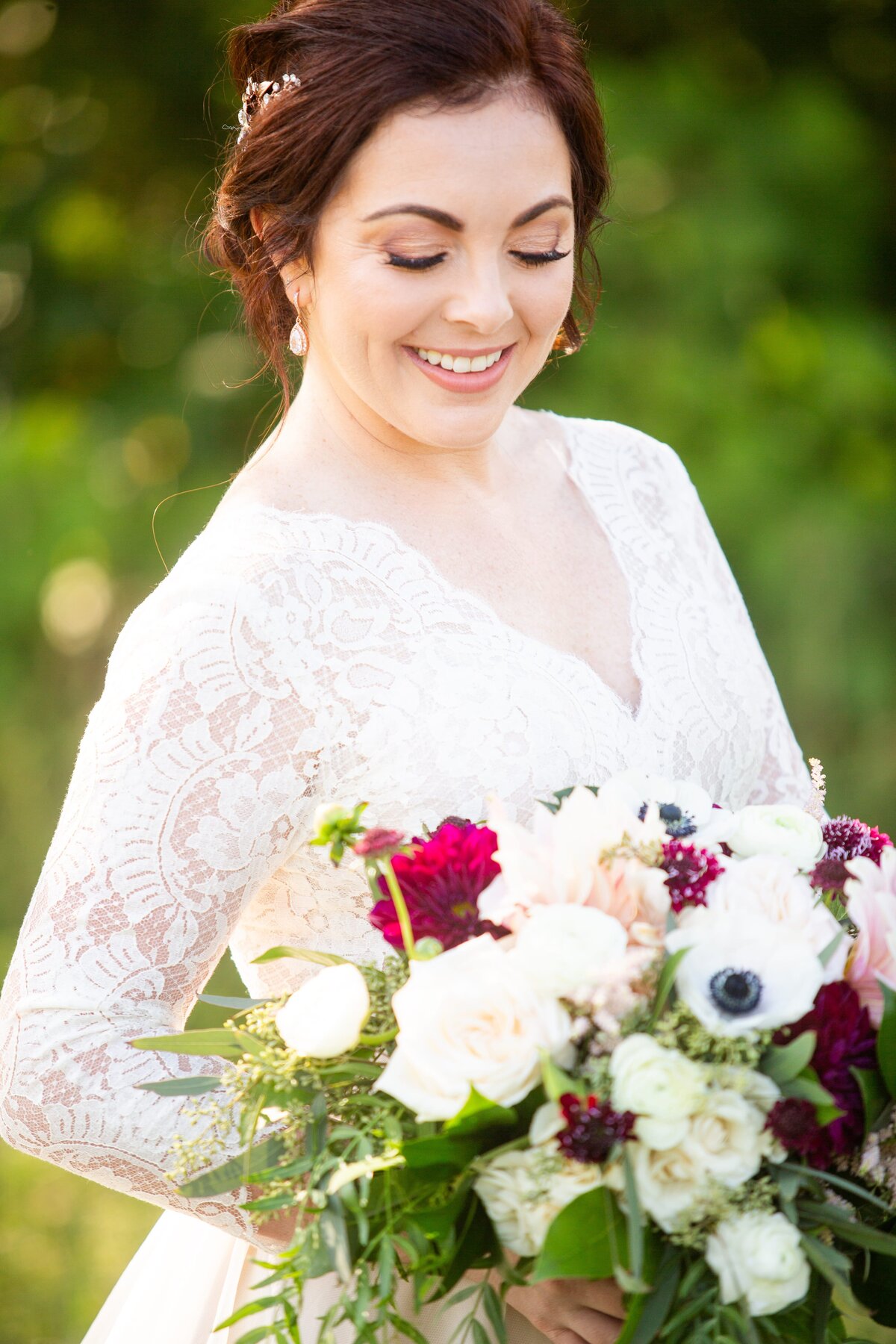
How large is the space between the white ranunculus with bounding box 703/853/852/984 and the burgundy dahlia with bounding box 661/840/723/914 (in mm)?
11

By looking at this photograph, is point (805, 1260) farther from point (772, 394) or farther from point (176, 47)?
point (176, 47)

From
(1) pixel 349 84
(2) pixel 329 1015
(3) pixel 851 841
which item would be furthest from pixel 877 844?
(1) pixel 349 84

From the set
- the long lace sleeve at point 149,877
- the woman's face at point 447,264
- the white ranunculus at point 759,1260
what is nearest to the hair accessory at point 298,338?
the woman's face at point 447,264

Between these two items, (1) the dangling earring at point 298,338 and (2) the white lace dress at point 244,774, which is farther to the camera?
(1) the dangling earring at point 298,338

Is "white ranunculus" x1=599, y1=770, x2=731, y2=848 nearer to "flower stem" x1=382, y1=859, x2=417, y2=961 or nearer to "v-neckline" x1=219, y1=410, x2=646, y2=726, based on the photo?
"flower stem" x1=382, y1=859, x2=417, y2=961

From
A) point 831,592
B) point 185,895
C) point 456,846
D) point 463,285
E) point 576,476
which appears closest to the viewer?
point 456,846

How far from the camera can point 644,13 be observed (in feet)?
18.3

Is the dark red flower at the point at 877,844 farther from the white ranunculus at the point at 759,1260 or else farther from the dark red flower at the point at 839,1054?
the white ranunculus at the point at 759,1260

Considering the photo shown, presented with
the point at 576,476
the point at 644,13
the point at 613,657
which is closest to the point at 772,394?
the point at 644,13

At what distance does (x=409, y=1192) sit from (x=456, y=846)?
322mm

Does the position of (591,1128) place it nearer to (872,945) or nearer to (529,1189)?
(529,1189)

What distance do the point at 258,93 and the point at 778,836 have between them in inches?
51.0

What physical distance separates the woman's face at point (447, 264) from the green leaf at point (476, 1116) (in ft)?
3.41

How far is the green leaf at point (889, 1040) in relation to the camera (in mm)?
1260
